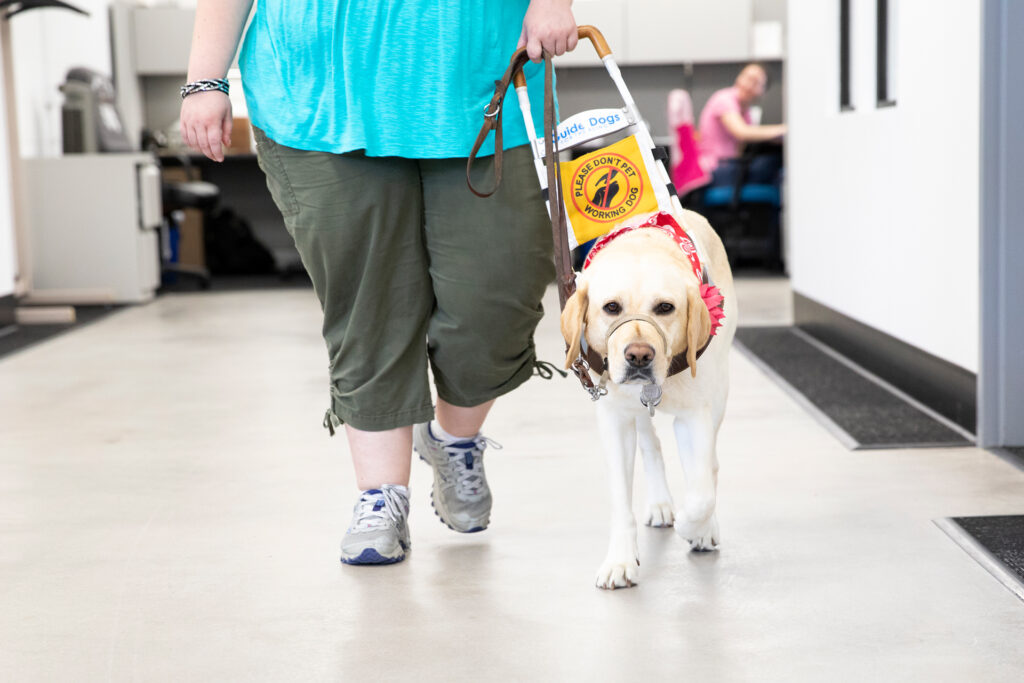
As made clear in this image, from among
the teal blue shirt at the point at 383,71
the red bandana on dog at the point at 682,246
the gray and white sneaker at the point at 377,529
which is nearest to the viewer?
the red bandana on dog at the point at 682,246

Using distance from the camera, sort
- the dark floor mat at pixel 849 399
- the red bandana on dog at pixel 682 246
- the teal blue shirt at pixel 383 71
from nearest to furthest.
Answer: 1. the red bandana on dog at pixel 682 246
2. the teal blue shirt at pixel 383 71
3. the dark floor mat at pixel 849 399

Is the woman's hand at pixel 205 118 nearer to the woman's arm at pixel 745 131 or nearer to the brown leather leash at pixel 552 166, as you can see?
the brown leather leash at pixel 552 166

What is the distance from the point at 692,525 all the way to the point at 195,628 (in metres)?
0.70

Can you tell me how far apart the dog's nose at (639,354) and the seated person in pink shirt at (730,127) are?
5.86 meters

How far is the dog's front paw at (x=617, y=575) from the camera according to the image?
1.72 meters

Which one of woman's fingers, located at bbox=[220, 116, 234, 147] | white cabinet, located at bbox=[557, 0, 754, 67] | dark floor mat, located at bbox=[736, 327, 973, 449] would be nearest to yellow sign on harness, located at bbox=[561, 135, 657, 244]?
woman's fingers, located at bbox=[220, 116, 234, 147]

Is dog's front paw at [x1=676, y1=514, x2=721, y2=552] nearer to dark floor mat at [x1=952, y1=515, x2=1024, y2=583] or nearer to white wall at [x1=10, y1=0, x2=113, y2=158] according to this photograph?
dark floor mat at [x1=952, y1=515, x2=1024, y2=583]

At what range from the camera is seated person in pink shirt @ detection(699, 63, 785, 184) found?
7242 mm

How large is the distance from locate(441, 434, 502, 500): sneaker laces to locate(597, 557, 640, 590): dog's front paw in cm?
32

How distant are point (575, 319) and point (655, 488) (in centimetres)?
56

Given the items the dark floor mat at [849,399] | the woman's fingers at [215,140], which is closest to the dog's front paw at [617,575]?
the woman's fingers at [215,140]

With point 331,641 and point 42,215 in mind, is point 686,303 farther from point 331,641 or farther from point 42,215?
point 42,215

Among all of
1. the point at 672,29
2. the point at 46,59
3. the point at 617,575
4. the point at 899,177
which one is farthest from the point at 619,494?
the point at 672,29

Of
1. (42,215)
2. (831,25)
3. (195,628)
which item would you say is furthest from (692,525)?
(42,215)
